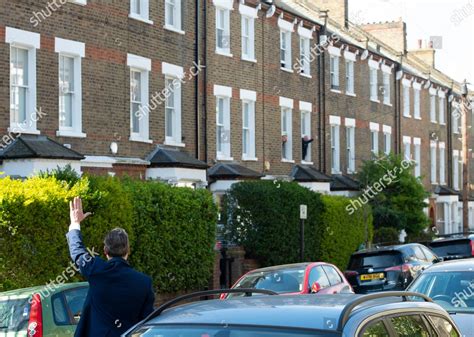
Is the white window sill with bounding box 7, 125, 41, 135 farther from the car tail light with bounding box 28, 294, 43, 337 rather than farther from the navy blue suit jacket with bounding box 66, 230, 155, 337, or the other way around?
the navy blue suit jacket with bounding box 66, 230, 155, 337

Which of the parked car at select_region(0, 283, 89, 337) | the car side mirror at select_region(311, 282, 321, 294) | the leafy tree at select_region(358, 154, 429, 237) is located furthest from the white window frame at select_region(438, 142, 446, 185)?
the parked car at select_region(0, 283, 89, 337)

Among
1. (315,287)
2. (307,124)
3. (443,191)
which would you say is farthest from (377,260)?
(443,191)

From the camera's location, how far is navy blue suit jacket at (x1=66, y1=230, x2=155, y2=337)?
7289 millimetres

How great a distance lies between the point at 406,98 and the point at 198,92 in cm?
2132

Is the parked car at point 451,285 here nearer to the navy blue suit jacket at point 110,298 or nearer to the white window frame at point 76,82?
the navy blue suit jacket at point 110,298

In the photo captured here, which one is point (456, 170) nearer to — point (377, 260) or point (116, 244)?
point (377, 260)

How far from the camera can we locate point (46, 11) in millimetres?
21250

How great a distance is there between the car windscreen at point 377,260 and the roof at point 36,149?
266 inches

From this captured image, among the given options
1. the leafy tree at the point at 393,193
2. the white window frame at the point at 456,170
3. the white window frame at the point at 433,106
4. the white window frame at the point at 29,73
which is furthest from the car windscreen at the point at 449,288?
the white window frame at the point at 456,170

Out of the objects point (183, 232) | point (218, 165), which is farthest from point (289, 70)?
point (183, 232)

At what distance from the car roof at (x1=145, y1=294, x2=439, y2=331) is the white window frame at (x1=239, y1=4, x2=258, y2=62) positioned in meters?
25.0

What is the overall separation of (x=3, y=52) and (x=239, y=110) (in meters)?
11.4

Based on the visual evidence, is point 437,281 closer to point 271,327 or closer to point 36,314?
point 36,314

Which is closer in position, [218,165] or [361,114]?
[218,165]
